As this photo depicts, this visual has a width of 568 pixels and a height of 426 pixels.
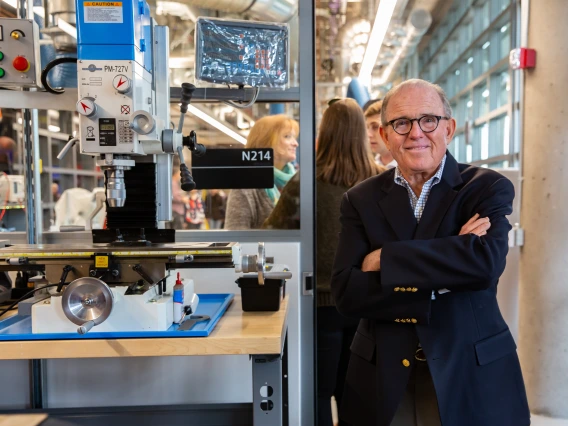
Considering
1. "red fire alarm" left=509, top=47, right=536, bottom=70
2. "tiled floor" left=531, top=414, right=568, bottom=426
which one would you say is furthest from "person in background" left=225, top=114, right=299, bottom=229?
"tiled floor" left=531, top=414, right=568, bottom=426

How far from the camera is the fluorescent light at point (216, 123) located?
6.96ft

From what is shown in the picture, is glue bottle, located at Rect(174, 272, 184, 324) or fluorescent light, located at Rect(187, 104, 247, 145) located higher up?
fluorescent light, located at Rect(187, 104, 247, 145)

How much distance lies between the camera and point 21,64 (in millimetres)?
1490

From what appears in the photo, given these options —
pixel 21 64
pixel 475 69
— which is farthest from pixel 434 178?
pixel 475 69

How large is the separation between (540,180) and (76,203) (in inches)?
105

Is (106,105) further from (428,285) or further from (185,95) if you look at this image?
(428,285)

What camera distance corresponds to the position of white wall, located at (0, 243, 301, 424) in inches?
81.6

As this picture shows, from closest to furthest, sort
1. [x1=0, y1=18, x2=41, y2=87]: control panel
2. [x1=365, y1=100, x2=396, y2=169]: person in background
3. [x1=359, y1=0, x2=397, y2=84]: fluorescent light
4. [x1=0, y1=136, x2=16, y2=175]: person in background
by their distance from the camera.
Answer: [x1=0, y1=18, x2=41, y2=87]: control panel
[x1=0, y1=136, x2=16, y2=175]: person in background
[x1=365, y1=100, x2=396, y2=169]: person in background
[x1=359, y1=0, x2=397, y2=84]: fluorescent light

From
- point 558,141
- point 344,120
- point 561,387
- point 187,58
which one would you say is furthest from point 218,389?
point 558,141

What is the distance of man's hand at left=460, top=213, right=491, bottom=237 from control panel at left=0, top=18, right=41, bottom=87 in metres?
1.35

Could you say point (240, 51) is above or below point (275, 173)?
above

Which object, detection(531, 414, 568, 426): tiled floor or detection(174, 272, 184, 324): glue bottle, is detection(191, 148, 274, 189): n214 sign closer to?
detection(174, 272, 184, 324): glue bottle

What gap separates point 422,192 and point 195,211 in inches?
60.5

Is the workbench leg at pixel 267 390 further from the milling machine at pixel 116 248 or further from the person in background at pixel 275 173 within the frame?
the person in background at pixel 275 173
